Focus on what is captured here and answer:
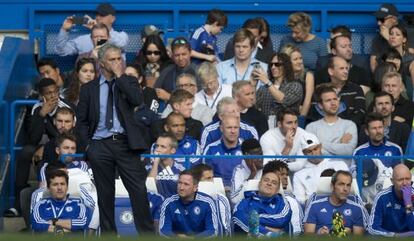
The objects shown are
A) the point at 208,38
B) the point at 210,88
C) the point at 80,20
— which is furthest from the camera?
the point at 80,20

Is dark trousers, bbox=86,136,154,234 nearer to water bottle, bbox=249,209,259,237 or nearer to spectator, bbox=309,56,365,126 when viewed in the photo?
water bottle, bbox=249,209,259,237

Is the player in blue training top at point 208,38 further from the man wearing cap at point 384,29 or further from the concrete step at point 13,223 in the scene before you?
the concrete step at point 13,223

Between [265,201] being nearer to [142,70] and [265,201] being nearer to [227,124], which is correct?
[227,124]

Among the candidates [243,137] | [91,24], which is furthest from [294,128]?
[91,24]

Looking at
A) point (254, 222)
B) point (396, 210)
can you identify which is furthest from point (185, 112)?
point (396, 210)

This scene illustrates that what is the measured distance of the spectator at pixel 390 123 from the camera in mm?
15078

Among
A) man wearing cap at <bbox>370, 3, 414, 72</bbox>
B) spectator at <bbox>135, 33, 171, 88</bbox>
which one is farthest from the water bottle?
man wearing cap at <bbox>370, 3, 414, 72</bbox>

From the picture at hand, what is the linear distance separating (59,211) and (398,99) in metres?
4.20

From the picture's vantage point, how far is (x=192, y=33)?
1711cm

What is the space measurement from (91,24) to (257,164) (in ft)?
13.9

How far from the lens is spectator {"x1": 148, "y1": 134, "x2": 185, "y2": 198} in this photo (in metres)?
13.7

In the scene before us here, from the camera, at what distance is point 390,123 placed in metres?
15.2

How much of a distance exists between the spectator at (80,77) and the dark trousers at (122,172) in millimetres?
3136

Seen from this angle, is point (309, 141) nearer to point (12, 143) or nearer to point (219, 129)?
point (219, 129)
